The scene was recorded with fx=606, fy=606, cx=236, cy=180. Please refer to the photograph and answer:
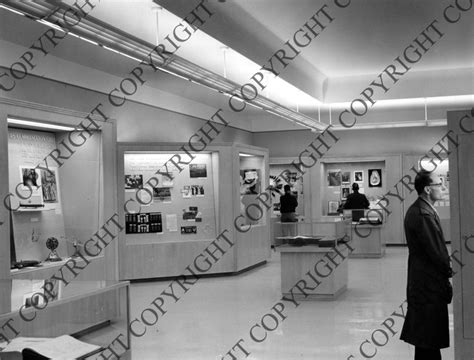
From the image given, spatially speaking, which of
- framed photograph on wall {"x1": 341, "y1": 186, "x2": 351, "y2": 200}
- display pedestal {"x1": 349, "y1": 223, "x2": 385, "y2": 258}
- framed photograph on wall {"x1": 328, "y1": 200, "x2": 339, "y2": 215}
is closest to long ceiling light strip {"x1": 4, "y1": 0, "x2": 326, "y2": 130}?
display pedestal {"x1": 349, "y1": 223, "x2": 385, "y2": 258}

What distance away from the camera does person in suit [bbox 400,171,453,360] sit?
4.88 metres

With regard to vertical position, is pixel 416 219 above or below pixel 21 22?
below

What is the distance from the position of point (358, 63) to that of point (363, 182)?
6.48m

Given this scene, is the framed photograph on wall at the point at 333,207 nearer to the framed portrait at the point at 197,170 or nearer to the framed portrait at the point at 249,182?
the framed portrait at the point at 249,182

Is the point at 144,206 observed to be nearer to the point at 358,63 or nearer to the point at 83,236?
the point at 83,236

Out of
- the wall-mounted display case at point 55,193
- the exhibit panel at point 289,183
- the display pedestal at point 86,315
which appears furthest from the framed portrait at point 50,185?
the exhibit panel at point 289,183

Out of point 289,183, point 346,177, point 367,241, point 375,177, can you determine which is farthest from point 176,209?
point 375,177

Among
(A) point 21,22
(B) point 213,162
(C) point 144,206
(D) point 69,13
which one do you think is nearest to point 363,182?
(B) point 213,162

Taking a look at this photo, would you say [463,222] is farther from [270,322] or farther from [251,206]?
[251,206]

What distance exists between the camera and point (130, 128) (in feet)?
40.6

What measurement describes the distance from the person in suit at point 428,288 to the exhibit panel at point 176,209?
7512mm

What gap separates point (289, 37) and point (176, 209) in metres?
4.24

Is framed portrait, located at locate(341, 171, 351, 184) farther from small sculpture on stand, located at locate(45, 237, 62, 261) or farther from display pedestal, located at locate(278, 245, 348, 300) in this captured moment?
small sculpture on stand, located at locate(45, 237, 62, 261)

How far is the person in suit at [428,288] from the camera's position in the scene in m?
Answer: 4.88
